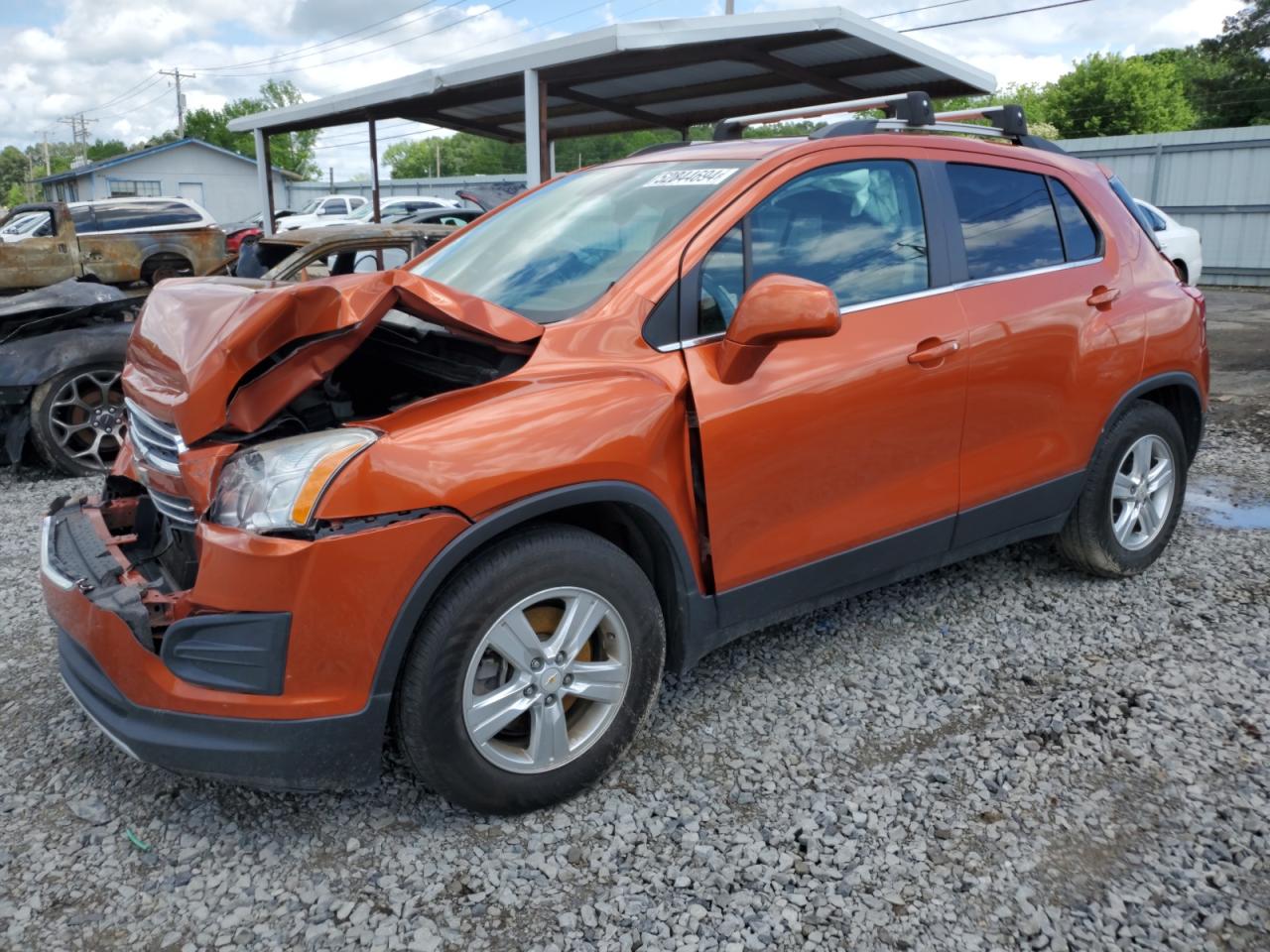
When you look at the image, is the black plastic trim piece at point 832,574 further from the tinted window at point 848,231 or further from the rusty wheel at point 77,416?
the rusty wheel at point 77,416

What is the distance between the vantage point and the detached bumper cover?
2.36 meters

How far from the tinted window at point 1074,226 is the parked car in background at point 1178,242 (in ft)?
27.3

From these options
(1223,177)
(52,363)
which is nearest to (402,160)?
(1223,177)

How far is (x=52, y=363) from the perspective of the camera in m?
6.07

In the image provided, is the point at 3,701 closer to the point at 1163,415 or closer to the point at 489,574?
the point at 489,574

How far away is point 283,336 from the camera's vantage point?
98.5 inches

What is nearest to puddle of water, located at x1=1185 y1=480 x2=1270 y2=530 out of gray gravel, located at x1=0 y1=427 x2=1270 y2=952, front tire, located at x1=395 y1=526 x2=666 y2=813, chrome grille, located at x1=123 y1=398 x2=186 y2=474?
gray gravel, located at x1=0 y1=427 x2=1270 y2=952

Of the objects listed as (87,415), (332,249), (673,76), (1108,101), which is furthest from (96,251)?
(1108,101)

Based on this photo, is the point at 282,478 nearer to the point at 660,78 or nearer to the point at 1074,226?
the point at 1074,226

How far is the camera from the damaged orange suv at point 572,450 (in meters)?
2.37

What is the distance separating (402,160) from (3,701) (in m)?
145

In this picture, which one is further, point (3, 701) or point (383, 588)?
point (3, 701)

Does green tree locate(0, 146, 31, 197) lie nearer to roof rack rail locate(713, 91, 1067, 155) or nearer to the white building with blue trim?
the white building with blue trim

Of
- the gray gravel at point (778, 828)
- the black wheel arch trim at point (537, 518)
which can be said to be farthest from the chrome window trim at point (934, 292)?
the gray gravel at point (778, 828)
